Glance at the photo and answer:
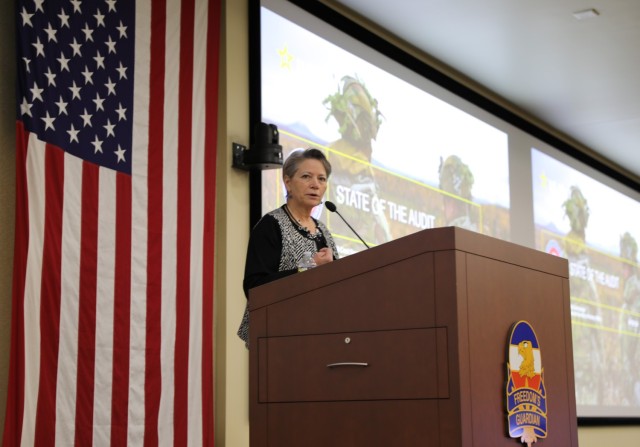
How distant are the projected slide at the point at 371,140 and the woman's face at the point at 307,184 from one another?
5.85 feet

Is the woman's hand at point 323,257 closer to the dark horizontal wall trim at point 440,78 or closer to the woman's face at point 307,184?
the woman's face at point 307,184

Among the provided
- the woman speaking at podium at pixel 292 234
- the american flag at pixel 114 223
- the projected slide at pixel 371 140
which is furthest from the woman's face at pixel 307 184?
the projected slide at pixel 371 140

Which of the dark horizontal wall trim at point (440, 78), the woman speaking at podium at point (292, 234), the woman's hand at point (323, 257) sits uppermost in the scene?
the dark horizontal wall trim at point (440, 78)

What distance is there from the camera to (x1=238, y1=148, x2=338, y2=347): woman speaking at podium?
277cm

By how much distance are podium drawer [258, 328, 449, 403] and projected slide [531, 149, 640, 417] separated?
608 centimetres

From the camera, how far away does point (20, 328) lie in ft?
11.4

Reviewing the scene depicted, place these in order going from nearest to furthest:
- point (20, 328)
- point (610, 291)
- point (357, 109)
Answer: point (20, 328), point (357, 109), point (610, 291)

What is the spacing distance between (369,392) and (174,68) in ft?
8.94

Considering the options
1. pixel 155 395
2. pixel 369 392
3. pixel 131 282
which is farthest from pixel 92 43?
pixel 369 392

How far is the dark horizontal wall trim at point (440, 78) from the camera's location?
5.52m

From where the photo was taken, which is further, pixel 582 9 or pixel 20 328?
pixel 582 9

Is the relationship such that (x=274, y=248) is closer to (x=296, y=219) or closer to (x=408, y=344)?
(x=296, y=219)

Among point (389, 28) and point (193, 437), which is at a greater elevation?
point (389, 28)

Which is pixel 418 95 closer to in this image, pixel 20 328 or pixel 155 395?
pixel 155 395
